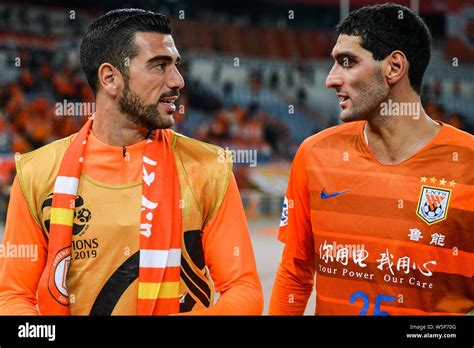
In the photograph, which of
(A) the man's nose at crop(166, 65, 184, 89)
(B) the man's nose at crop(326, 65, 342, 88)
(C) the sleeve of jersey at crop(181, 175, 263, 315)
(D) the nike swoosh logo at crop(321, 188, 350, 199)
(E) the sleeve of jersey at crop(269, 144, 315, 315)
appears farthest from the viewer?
(E) the sleeve of jersey at crop(269, 144, 315, 315)

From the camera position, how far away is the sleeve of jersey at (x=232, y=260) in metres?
2.37

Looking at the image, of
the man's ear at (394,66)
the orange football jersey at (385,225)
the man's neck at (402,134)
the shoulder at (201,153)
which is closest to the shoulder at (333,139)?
the orange football jersey at (385,225)

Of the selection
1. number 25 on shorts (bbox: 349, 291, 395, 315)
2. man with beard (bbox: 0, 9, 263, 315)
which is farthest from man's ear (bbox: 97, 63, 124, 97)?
number 25 on shorts (bbox: 349, 291, 395, 315)

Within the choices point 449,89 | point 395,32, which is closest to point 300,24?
point 449,89

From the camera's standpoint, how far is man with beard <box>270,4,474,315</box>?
272 centimetres

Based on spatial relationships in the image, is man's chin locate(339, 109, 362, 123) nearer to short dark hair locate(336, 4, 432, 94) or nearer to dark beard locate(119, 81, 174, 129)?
short dark hair locate(336, 4, 432, 94)

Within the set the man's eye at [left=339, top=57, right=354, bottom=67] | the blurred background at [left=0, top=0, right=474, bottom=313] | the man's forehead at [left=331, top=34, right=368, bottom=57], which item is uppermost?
the man's forehead at [left=331, top=34, right=368, bottom=57]

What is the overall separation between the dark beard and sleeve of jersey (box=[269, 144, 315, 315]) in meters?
0.72

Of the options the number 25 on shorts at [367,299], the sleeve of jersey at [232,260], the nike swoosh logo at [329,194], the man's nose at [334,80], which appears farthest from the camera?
the nike swoosh logo at [329,194]

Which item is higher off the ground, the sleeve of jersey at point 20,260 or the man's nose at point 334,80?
the man's nose at point 334,80

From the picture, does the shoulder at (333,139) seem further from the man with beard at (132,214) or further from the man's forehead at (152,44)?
the man's forehead at (152,44)

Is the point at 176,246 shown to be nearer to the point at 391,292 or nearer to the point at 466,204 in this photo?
the point at 391,292

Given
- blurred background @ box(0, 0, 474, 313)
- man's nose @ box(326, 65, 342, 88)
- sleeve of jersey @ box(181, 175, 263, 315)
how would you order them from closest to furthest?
sleeve of jersey @ box(181, 175, 263, 315), man's nose @ box(326, 65, 342, 88), blurred background @ box(0, 0, 474, 313)

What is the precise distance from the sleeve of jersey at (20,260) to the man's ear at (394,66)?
133 centimetres
